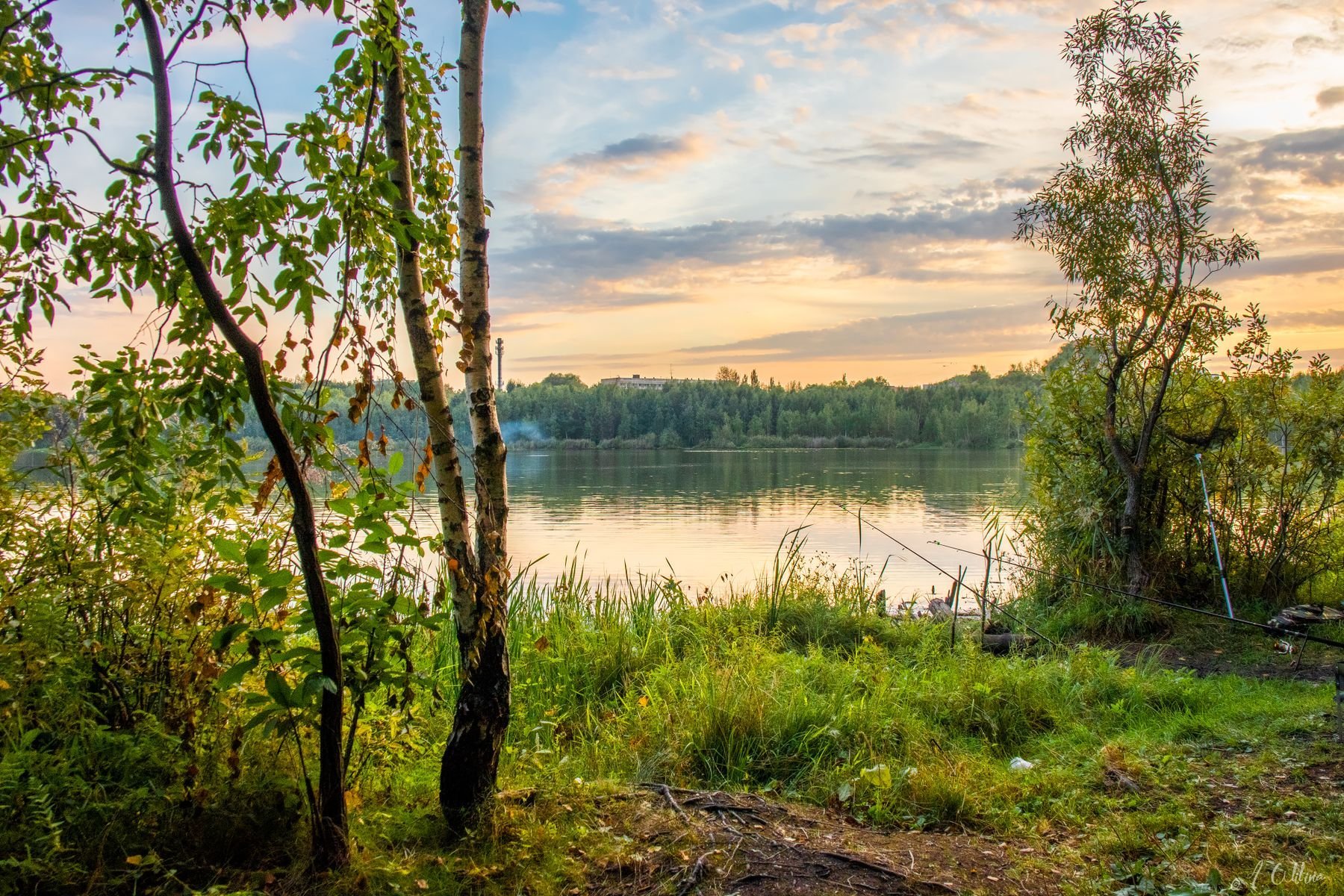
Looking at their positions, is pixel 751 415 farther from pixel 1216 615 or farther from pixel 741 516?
pixel 1216 615

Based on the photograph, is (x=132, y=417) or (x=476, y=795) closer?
(x=132, y=417)

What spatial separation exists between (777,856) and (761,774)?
121 centimetres

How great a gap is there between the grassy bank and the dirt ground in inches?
1.0

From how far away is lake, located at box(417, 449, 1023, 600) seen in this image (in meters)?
16.3

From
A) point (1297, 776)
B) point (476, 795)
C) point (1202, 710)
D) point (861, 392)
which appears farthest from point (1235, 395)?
point (861, 392)

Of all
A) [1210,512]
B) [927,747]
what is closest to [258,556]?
[927,747]

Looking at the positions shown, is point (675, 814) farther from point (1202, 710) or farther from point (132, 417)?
point (1202, 710)

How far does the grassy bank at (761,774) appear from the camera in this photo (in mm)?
2838

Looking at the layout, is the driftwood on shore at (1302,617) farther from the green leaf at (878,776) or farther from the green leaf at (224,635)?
the green leaf at (224,635)

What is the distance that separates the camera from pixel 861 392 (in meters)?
108

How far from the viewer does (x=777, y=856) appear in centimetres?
321

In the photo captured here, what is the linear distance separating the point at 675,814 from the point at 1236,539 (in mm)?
7965

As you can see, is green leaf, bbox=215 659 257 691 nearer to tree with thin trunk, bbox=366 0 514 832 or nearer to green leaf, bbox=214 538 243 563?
green leaf, bbox=214 538 243 563

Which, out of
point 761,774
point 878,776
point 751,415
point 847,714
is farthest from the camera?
point 751,415
